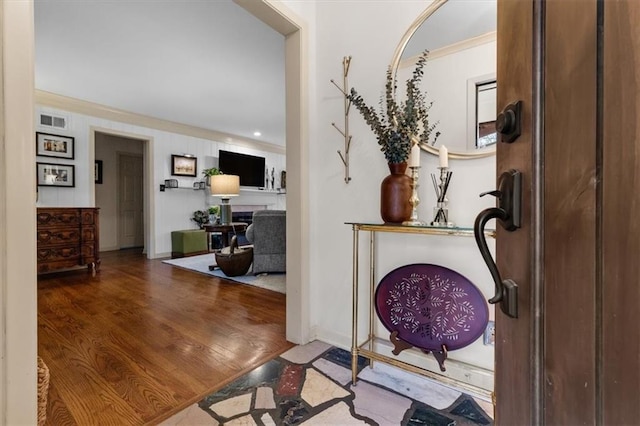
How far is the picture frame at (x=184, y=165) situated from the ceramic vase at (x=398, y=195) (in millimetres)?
5170

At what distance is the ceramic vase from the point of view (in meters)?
1.48

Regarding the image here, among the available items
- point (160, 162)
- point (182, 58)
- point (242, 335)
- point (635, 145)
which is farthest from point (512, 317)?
point (160, 162)

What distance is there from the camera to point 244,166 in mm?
6711

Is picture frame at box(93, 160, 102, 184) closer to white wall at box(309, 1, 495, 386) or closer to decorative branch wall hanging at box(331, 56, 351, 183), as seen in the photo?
white wall at box(309, 1, 495, 386)

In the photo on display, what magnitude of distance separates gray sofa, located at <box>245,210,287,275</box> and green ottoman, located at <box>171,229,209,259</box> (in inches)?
78.8

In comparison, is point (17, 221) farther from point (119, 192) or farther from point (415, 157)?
point (119, 192)

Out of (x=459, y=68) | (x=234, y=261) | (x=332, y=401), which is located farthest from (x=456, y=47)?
(x=234, y=261)

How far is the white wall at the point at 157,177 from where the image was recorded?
4383 mm

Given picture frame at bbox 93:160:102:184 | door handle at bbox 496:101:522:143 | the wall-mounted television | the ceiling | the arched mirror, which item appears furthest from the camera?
the wall-mounted television

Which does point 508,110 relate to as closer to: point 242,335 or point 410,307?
point 410,307

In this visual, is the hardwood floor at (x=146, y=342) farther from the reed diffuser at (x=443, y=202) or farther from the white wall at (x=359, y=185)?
the reed diffuser at (x=443, y=202)

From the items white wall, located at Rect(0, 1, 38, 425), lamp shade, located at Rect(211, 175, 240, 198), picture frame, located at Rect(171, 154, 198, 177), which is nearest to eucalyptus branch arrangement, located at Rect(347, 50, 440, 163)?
white wall, located at Rect(0, 1, 38, 425)

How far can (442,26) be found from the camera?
149cm

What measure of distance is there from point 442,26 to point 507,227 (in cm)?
146
